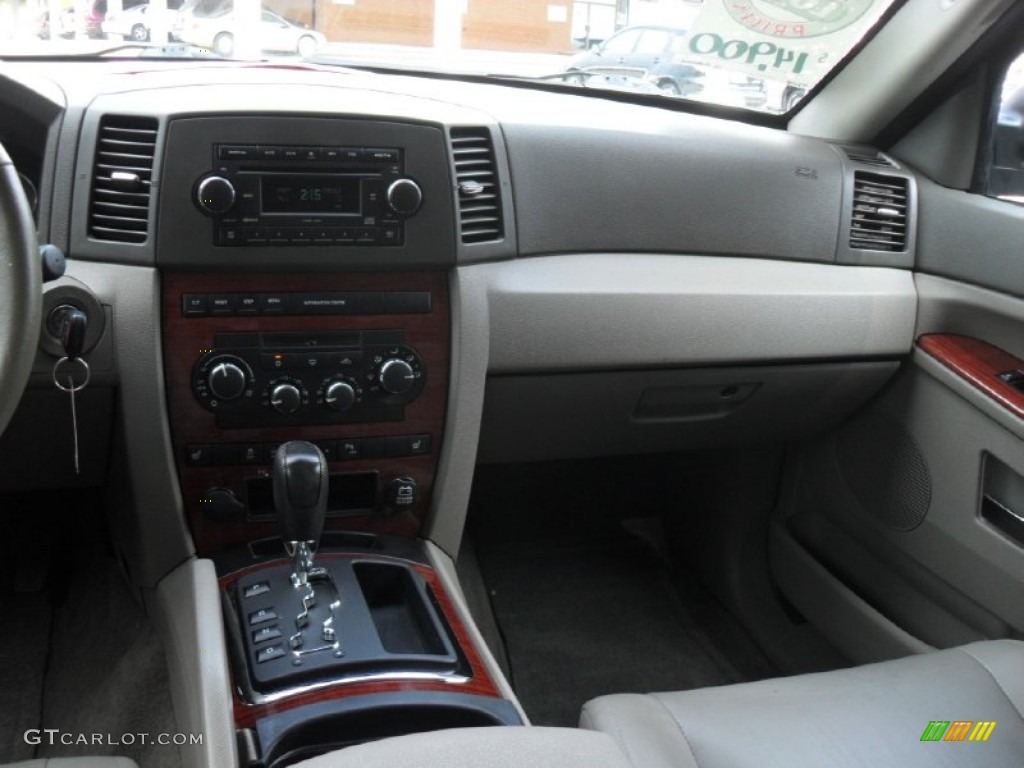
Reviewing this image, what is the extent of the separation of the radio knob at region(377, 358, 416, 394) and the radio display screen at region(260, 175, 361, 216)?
259 millimetres

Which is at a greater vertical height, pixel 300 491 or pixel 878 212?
pixel 878 212

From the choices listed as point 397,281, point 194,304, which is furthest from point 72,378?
point 397,281

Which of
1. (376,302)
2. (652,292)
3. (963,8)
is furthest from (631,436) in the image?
(963,8)

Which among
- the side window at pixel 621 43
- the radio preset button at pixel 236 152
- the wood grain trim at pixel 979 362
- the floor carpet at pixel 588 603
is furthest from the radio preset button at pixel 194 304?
the wood grain trim at pixel 979 362

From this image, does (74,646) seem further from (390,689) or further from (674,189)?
(674,189)

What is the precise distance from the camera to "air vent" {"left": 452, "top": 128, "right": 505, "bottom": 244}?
1763 millimetres

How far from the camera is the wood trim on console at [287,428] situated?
1636mm

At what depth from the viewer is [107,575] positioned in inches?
86.8

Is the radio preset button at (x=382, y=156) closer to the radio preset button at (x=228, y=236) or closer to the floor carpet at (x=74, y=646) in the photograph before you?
the radio preset button at (x=228, y=236)

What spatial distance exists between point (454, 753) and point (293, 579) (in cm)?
67

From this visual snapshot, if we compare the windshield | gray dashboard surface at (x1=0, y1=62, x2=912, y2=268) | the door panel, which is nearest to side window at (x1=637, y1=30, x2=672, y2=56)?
the windshield

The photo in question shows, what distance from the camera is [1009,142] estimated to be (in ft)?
6.97

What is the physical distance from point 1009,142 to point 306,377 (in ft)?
4.98

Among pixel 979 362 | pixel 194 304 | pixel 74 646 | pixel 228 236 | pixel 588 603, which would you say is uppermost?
pixel 228 236
